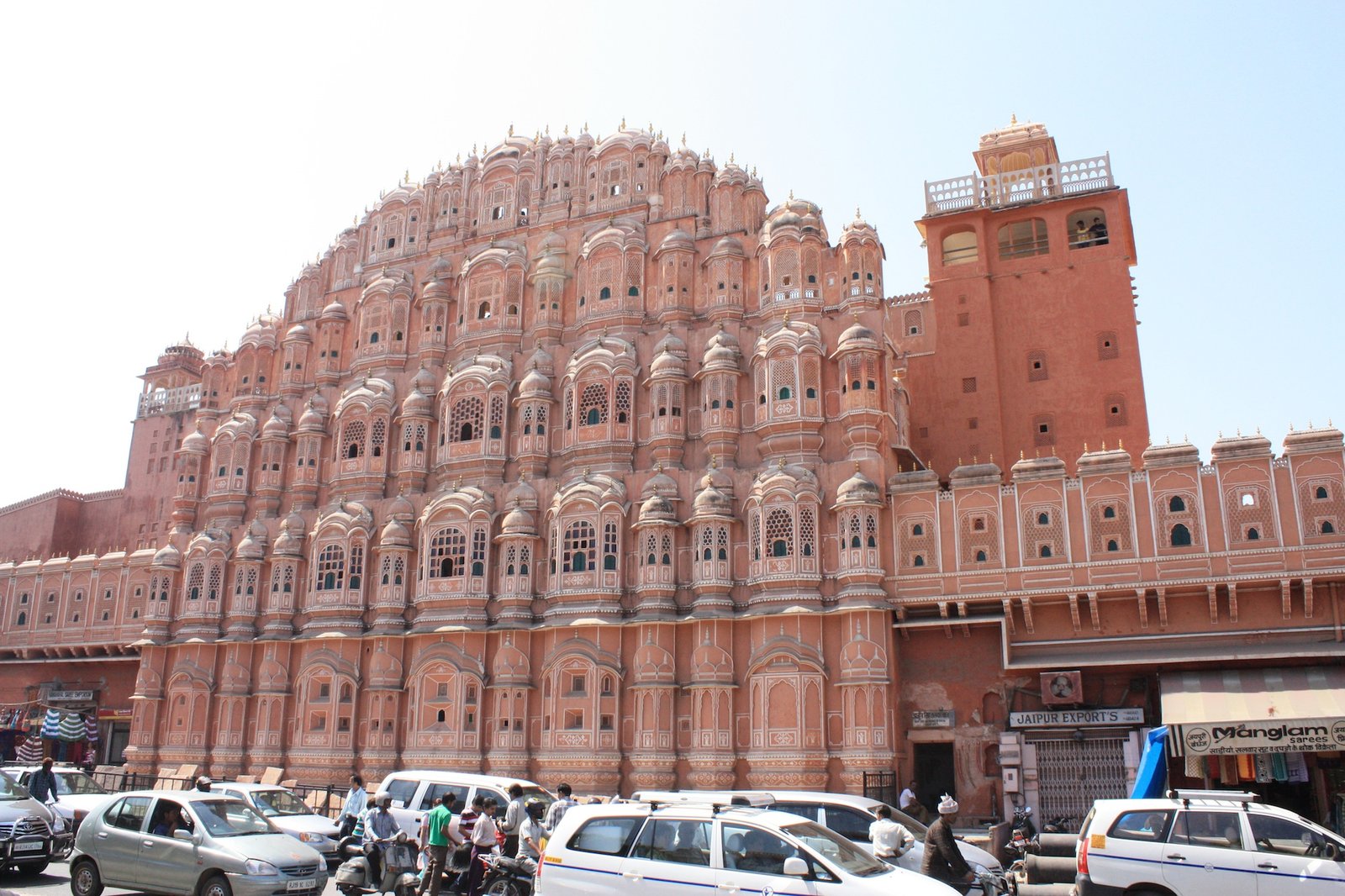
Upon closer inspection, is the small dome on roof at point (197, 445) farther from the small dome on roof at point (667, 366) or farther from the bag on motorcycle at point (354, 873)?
the bag on motorcycle at point (354, 873)

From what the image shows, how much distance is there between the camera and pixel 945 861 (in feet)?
42.0

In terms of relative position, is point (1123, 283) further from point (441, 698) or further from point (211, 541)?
point (211, 541)

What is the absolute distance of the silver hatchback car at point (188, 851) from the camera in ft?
46.6

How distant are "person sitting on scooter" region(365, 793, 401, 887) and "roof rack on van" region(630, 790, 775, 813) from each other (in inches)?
141

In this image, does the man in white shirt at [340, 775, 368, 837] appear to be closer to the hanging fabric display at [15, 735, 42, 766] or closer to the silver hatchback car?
the silver hatchback car

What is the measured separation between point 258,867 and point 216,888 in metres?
0.69

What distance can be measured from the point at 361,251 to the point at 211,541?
38.4 feet

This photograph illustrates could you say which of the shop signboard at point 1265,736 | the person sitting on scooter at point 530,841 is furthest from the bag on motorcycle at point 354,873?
the shop signboard at point 1265,736

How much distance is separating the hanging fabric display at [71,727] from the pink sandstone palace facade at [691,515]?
79.8 inches

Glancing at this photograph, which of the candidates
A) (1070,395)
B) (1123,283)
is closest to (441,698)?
(1070,395)

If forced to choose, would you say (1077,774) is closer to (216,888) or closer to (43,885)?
(216,888)

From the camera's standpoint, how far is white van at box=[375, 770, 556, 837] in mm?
17984

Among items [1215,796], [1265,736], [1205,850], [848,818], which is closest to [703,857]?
[848,818]

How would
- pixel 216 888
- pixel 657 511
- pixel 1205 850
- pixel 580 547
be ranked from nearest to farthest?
pixel 1205 850
pixel 216 888
pixel 657 511
pixel 580 547
